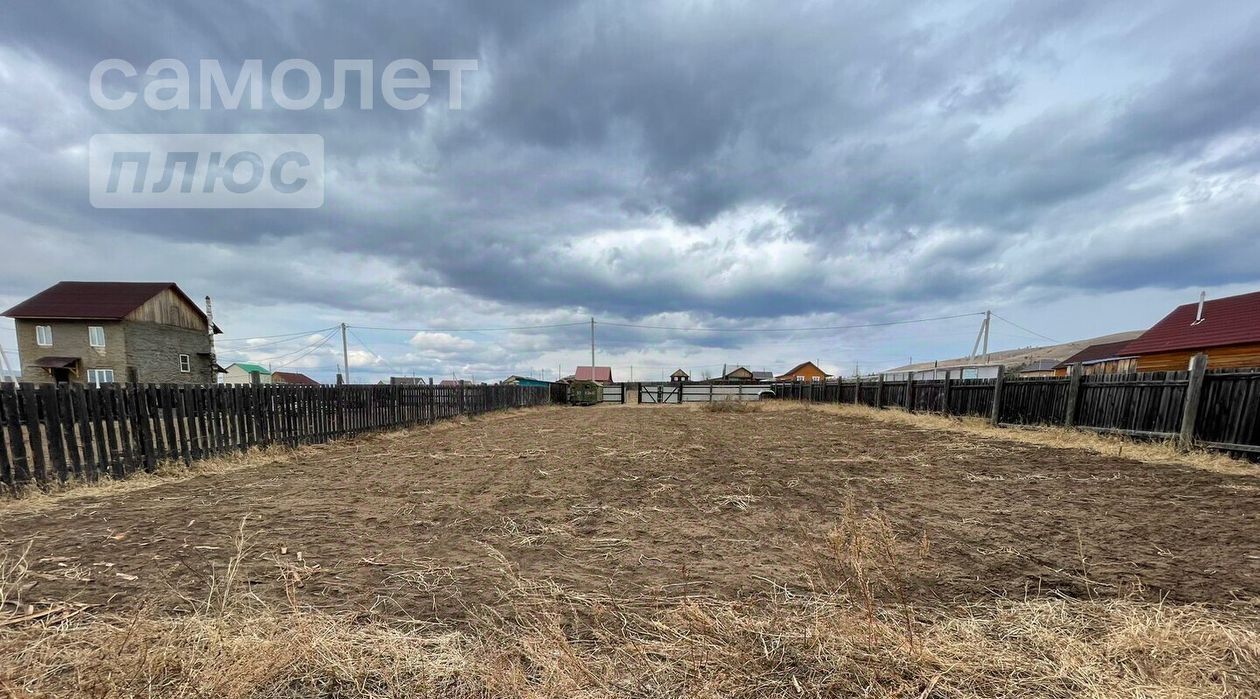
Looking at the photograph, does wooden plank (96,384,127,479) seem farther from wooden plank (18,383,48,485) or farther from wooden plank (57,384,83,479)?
wooden plank (18,383,48,485)

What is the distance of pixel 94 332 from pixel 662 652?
42469mm

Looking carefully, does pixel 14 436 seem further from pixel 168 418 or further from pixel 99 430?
pixel 168 418

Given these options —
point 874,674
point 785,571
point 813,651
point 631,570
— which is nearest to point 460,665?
point 631,570

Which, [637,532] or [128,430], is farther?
[128,430]

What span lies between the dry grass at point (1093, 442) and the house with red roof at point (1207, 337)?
8.91 metres

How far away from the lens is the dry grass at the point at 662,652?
5.85 feet

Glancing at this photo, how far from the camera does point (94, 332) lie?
28078 mm

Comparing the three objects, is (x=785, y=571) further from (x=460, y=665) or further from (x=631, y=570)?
(x=460, y=665)

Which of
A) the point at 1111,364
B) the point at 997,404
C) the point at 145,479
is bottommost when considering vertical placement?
the point at 145,479

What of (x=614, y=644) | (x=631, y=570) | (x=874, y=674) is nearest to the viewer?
(x=874, y=674)

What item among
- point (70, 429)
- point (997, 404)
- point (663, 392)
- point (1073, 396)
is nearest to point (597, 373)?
point (663, 392)

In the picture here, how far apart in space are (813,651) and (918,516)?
9.91ft

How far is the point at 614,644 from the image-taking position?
214 centimetres

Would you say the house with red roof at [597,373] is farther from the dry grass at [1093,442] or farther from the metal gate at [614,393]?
the dry grass at [1093,442]
